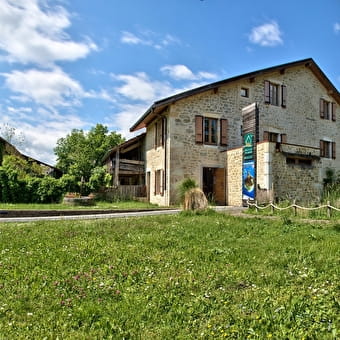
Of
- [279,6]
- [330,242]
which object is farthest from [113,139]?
[330,242]

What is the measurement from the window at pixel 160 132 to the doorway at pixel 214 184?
303 centimetres

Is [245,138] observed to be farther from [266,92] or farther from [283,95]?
[283,95]

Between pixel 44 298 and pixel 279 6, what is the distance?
919cm

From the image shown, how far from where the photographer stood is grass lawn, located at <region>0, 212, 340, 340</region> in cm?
293

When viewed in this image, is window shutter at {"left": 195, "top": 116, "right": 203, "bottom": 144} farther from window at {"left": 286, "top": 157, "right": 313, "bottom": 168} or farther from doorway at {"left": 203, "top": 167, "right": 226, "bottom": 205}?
window at {"left": 286, "top": 157, "right": 313, "bottom": 168}

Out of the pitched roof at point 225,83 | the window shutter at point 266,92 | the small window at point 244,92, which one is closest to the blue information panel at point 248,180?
the pitched roof at point 225,83

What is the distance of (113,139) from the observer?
140ft

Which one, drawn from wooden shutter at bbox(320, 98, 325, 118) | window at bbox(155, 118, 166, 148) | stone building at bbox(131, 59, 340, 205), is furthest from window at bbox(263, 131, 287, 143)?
window at bbox(155, 118, 166, 148)

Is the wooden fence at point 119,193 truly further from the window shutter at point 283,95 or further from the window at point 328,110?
the window at point 328,110

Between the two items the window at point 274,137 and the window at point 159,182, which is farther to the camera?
the window at point 274,137

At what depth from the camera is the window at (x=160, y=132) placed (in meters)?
17.5

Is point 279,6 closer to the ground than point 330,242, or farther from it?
farther from it

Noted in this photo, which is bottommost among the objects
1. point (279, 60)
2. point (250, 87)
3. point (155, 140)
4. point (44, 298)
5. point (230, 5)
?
point (44, 298)

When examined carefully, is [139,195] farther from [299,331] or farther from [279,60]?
[299,331]
